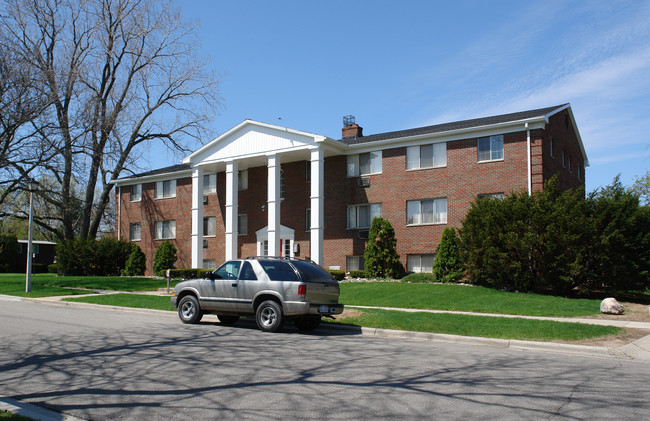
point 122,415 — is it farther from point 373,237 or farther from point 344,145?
point 344,145

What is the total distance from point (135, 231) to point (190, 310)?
Result: 26.9 meters

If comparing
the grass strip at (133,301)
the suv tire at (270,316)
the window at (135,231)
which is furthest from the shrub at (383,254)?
the window at (135,231)

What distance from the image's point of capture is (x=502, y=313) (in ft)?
49.6

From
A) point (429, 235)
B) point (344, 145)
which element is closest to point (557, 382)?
A: point (429, 235)

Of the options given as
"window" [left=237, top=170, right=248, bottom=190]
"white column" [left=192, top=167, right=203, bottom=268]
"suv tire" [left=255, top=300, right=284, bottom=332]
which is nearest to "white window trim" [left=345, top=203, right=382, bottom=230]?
"window" [left=237, top=170, right=248, bottom=190]

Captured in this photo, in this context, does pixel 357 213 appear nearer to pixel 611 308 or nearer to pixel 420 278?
pixel 420 278

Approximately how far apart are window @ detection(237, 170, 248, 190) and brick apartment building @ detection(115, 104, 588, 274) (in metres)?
0.07

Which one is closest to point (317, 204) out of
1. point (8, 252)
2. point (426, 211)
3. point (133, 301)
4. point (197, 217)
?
point (426, 211)

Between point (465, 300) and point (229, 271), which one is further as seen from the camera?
point (465, 300)

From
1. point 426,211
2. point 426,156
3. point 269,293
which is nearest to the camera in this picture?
point 269,293

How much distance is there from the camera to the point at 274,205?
2839 centimetres

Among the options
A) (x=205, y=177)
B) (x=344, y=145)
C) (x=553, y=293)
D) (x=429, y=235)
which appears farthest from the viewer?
(x=205, y=177)

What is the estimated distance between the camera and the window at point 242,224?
32781 mm

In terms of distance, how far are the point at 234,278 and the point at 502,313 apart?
746 centimetres
